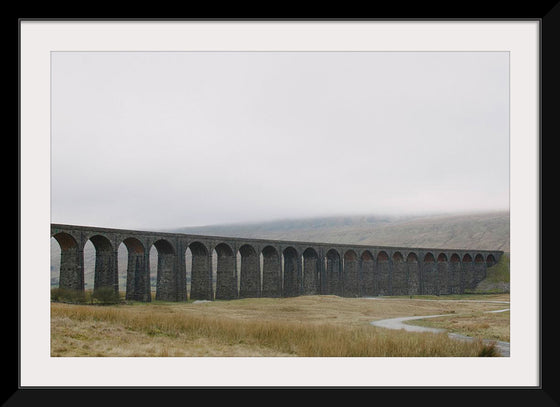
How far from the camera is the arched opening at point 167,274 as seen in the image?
46.1 meters

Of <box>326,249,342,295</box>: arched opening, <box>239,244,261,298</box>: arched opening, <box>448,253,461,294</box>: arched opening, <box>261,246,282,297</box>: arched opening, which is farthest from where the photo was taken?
<box>448,253,461,294</box>: arched opening

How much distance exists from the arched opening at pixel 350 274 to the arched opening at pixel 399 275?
9051 mm

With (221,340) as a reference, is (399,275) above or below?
below

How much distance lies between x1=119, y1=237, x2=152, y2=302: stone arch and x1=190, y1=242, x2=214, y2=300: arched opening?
5.60 meters

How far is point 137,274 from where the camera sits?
1718 inches

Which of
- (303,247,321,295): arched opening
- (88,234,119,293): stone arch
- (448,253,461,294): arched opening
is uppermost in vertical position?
(88,234,119,293): stone arch

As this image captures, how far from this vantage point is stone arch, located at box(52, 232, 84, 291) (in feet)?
119

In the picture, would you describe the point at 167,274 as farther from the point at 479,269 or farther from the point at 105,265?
the point at 479,269


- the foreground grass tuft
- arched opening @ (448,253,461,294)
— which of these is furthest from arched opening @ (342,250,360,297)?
the foreground grass tuft

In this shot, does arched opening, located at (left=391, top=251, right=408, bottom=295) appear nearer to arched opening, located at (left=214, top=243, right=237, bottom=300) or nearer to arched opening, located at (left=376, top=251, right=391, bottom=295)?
arched opening, located at (left=376, top=251, right=391, bottom=295)

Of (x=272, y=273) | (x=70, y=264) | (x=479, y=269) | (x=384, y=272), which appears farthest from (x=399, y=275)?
(x=70, y=264)

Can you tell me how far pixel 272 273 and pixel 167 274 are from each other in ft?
47.1
